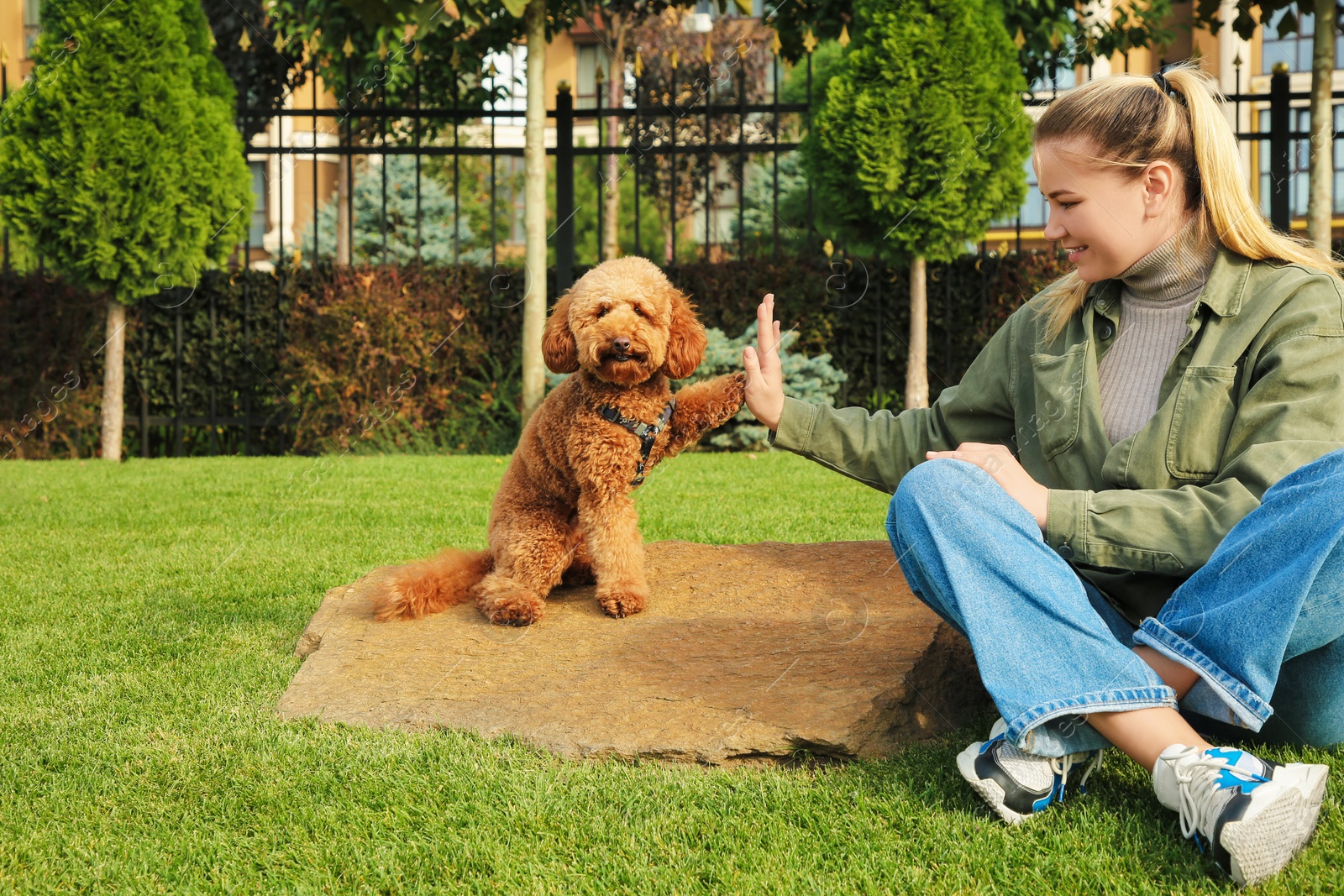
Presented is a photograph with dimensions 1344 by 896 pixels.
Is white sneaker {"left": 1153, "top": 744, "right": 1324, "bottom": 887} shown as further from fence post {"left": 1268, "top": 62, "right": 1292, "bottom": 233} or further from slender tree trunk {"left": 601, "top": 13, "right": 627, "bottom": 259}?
slender tree trunk {"left": 601, "top": 13, "right": 627, "bottom": 259}

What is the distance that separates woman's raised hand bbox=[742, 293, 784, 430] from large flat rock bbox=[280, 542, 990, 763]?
0.67 metres

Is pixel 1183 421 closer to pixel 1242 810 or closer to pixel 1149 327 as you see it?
pixel 1149 327

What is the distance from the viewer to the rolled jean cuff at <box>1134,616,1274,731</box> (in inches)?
88.8

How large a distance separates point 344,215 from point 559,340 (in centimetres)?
808

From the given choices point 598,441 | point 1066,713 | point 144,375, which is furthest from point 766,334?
point 144,375

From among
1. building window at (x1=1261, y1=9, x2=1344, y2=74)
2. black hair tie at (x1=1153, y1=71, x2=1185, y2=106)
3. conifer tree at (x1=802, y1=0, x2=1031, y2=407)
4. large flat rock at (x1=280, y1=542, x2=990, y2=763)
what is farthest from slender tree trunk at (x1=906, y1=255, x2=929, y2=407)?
building window at (x1=1261, y1=9, x2=1344, y2=74)

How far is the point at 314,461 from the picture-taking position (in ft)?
27.4

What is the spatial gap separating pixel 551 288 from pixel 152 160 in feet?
11.5

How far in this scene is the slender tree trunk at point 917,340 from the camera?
8820 millimetres

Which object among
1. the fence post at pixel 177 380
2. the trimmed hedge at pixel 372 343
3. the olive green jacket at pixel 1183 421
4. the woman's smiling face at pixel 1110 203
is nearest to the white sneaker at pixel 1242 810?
the olive green jacket at pixel 1183 421

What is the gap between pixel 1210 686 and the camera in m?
2.30

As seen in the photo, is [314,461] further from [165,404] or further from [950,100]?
[950,100]

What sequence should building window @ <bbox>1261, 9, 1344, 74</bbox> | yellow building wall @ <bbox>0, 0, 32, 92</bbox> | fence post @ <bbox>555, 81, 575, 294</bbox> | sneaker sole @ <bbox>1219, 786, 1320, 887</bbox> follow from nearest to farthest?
sneaker sole @ <bbox>1219, 786, 1320, 887</bbox>, fence post @ <bbox>555, 81, 575, 294</bbox>, building window @ <bbox>1261, 9, 1344, 74</bbox>, yellow building wall @ <bbox>0, 0, 32, 92</bbox>

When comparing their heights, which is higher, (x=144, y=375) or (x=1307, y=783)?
(x=144, y=375)
